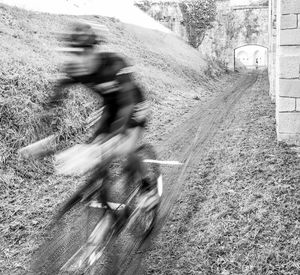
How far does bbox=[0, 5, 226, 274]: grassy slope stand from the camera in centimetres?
427

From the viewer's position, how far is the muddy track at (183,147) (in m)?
3.66

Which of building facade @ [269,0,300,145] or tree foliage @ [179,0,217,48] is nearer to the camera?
building facade @ [269,0,300,145]

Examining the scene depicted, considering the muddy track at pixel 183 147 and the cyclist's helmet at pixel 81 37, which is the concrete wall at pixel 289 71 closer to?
the muddy track at pixel 183 147

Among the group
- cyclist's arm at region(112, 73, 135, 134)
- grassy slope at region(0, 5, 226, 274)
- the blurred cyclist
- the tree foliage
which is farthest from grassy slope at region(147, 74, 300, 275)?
the tree foliage

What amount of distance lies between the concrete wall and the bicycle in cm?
391

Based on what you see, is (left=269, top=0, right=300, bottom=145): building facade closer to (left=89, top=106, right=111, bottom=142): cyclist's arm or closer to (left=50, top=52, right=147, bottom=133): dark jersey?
(left=50, top=52, right=147, bottom=133): dark jersey

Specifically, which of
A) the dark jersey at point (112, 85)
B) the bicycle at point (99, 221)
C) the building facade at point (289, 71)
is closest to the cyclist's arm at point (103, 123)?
the dark jersey at point (112, 85)

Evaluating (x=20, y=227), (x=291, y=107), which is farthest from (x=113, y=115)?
(x=291, y=107)

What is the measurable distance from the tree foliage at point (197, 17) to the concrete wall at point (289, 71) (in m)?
24.7

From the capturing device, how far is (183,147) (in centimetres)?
746

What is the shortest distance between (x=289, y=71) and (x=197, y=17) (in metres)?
25.6

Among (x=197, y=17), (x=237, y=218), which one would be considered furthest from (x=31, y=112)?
(x=197, y=17)

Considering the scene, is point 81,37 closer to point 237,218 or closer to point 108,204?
point 108,204

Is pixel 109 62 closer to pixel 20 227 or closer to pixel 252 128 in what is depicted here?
pixel 20 227
